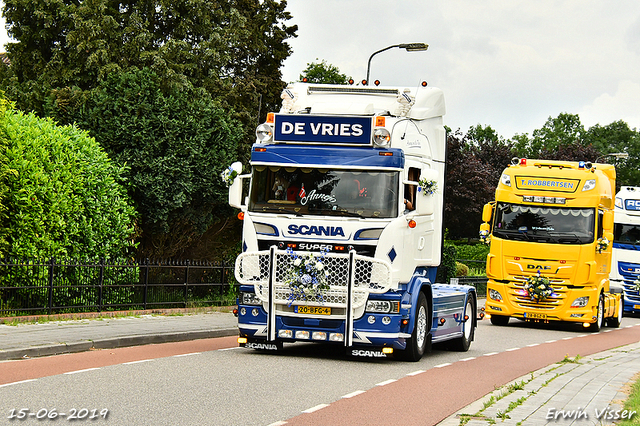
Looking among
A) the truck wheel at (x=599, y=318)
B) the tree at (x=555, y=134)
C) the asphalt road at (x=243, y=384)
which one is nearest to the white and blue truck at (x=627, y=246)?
the truck wheel at (x=599, y=318)

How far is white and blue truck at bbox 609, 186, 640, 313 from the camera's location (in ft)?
103

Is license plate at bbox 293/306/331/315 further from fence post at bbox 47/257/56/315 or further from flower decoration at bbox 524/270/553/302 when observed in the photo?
flower decoration at bbox 524/270/553/302

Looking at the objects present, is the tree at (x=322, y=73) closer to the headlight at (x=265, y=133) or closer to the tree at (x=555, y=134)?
the headlight at (x=265, y=133)

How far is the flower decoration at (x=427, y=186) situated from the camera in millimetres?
13211

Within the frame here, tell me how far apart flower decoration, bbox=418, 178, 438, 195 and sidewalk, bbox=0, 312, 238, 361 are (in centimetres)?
558

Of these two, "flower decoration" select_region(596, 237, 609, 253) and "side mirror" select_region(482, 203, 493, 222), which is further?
"side mirror" select_region(482, 203, 493, 222)

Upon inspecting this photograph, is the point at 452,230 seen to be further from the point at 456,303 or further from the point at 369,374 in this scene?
the point at 369,374

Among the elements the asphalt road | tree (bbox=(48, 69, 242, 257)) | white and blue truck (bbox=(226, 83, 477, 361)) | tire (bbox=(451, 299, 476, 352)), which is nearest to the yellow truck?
tire (bbox=(451, 299, 476, 352))

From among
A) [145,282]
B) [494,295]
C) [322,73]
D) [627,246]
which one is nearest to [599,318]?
[494,295]

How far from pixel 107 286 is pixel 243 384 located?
9507 mm

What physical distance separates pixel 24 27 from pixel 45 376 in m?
24.2

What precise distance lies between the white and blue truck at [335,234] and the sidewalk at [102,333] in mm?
2441

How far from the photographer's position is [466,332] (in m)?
16.9

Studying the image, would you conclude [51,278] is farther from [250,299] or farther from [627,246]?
[627,246]
